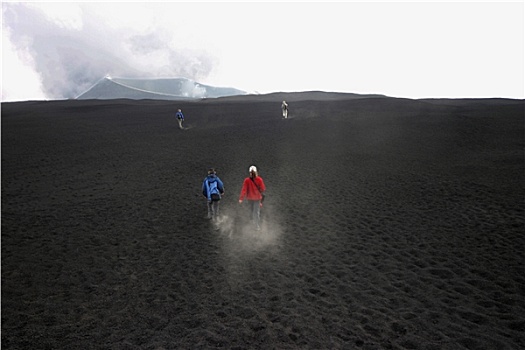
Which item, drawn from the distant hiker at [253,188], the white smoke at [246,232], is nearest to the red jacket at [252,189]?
the distant hiker at [253,188]

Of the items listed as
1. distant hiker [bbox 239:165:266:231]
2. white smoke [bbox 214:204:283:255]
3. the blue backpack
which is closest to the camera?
white smoke [bbox 214:204:283:255]

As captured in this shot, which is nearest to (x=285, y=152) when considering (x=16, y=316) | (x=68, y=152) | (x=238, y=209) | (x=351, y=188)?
(x=351, y=188)

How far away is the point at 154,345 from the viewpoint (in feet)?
17.6

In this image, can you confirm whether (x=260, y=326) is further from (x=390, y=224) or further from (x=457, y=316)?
(x=390, y=224)

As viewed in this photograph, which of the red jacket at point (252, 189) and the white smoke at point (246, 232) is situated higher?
the red jacket at point (252, 189)

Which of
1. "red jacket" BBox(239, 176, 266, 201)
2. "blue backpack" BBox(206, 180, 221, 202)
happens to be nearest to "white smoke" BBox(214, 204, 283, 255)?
"blue backpack" BBox(206, 180, 221, 202)

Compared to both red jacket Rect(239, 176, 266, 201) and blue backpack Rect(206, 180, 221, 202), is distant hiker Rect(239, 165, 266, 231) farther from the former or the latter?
blue backpack Rect(206, 180, 221, 202)

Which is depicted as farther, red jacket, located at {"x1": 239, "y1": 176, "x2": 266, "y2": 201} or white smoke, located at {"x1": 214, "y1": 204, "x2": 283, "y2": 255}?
red jacket, located at {"x1": 239, "y1": 176, "x2": 266, "y2": 201}

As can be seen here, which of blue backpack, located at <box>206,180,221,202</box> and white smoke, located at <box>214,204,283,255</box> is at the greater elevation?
blue backpack, located at <box>206,180,221,202</box>

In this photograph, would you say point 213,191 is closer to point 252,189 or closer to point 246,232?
point 252,189

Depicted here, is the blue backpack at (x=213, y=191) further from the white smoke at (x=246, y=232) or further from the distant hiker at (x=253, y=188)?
the distant hiker at (x=253, y=188)

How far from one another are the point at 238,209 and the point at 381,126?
2381cm

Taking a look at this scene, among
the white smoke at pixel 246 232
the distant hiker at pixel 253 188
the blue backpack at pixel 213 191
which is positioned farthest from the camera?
the blue backpack at pixel 213 191

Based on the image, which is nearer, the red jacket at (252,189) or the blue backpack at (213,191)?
the red jacket at (252,189)
